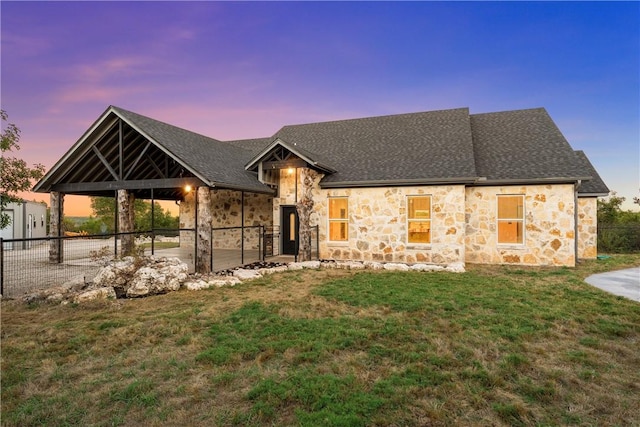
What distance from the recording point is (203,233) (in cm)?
1054

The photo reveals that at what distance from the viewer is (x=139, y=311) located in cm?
646

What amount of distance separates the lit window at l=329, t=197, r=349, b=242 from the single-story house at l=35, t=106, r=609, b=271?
0.05 meters

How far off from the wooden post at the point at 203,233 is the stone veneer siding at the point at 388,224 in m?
4.49

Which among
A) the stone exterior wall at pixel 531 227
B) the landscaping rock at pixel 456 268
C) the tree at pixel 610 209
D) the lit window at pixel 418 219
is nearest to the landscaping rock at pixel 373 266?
the lit window at pixel 418 219

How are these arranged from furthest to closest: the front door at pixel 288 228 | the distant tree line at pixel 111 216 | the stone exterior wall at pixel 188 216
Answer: the distant tree line at pixel 111 216, the stone exterior wall at pixel 188 216, the front door at pixel 288 228

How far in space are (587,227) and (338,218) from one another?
11.6 metres

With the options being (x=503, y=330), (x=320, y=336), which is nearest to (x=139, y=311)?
(x=320, y=336)

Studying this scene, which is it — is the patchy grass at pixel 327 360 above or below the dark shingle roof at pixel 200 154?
below

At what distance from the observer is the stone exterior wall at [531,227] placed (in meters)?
11.8

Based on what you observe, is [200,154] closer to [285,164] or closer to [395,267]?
[285,164]

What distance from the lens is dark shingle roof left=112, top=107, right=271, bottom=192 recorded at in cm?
1071

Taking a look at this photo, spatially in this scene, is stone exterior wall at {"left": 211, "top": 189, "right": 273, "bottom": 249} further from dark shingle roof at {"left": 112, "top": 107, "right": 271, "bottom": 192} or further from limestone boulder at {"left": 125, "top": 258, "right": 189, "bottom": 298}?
limestone boulder at {"left": 125, "top": 258, "right": 189, "bottom": 298}

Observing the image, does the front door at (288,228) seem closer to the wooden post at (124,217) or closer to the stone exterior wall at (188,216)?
the wooden post at (124,217)

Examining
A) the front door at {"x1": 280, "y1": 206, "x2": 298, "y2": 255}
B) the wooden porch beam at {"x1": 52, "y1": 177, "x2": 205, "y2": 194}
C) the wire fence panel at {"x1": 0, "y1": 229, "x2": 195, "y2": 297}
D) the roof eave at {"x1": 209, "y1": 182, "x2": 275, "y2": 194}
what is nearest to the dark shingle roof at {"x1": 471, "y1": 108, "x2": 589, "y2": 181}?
the front door at {"x1": 280, "y1": 206, "x2": 298, "y2": 255}
